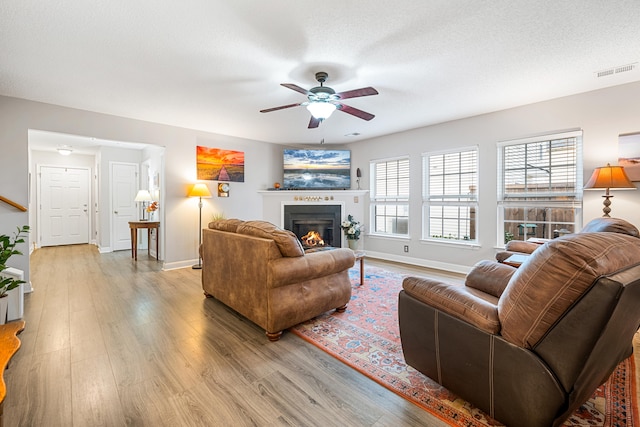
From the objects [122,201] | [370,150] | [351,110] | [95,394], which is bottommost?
[95,394]

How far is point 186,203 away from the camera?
5.06m

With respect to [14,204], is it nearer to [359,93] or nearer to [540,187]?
[359,93]

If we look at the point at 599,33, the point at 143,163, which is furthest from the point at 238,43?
the point at 143,163

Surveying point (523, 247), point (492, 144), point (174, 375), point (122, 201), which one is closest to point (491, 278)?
point (523, 247)

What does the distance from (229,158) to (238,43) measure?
337 cm

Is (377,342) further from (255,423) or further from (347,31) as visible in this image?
(347,31)

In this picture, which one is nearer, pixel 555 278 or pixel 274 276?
pixel 555 278

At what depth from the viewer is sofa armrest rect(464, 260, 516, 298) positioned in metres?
2.07

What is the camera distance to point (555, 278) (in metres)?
1.16

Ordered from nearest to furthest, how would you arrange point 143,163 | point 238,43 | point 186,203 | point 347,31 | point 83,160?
point 347,31, point 238,43, point 186,203, point 143,163, point 83,160

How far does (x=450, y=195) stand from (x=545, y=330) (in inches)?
157

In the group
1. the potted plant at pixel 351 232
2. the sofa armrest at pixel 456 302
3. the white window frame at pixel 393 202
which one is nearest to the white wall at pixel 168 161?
the potted plant at pixel 351 232

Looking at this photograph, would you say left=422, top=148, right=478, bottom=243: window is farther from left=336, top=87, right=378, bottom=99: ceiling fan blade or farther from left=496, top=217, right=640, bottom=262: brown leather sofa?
left=336, top=87, right=378, bottom=99: ceiling fan blade

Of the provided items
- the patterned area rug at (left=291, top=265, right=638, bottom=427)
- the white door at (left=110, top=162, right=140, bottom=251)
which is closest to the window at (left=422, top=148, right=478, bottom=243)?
the patterned area rug at (left=291, top=265, right=638, bottom=427)
